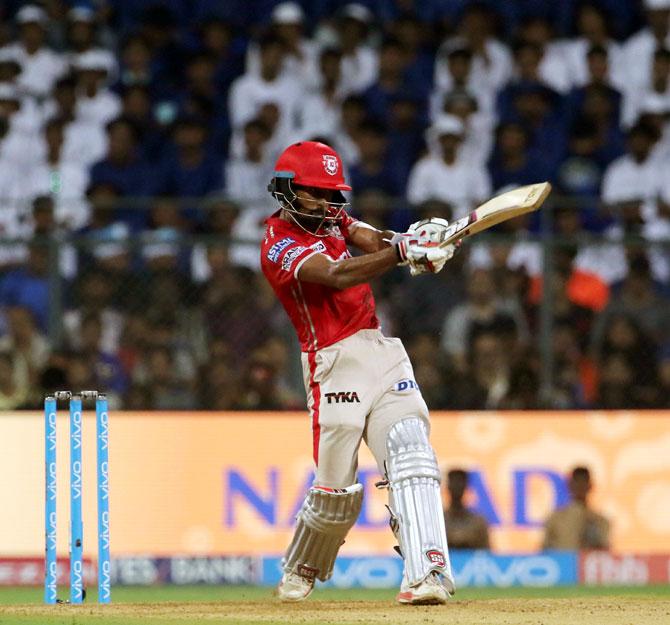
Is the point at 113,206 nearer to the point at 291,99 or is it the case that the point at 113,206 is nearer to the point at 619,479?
the point at 291,99

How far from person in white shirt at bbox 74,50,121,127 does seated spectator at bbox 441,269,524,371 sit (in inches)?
163

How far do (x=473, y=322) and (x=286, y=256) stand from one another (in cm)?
481

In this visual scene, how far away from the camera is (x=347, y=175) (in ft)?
46.9

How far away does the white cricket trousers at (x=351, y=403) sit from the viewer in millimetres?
8367

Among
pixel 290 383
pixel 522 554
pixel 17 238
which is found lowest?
pixel 522 554

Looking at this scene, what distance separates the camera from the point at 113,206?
12.5 m

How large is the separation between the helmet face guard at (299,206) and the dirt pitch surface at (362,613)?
196 cm

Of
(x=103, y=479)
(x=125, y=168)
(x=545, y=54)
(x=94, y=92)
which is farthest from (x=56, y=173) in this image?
(x=103, y=479)

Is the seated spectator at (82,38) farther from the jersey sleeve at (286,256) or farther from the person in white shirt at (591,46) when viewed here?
the jersey sleeve at (286,256)

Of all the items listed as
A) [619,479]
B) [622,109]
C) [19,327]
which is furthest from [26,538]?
[622,109]

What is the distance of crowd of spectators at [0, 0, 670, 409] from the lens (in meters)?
12.6

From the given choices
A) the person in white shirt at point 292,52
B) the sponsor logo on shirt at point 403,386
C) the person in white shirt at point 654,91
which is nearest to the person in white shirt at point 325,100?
the person in white shirt at point 292,52

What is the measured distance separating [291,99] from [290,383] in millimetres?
3633

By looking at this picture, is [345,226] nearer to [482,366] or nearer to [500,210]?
[500,210]
